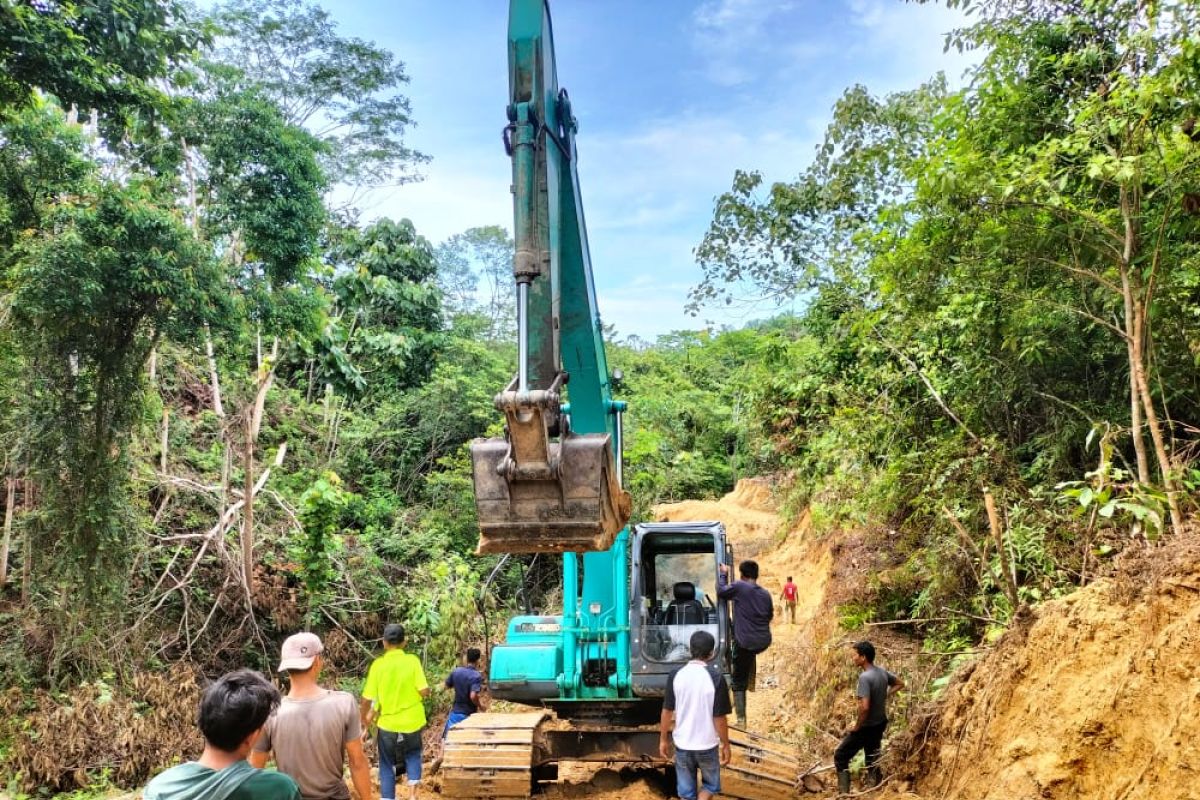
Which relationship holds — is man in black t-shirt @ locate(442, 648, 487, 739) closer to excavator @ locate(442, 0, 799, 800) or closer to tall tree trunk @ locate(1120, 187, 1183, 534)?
excavator @ locate(442, 0, 799, 800)

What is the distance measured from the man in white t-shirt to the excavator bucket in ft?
3.60

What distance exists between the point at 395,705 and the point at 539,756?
1.50 meters

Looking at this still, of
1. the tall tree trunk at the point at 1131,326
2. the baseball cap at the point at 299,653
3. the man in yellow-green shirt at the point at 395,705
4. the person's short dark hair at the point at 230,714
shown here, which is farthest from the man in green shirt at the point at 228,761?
the tall tree trunk at the point at 1131,326

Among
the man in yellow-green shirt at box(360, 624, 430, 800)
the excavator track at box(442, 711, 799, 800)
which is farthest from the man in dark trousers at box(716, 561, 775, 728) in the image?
the man in yellow-green shirt at box(360, 624, 430, 800)

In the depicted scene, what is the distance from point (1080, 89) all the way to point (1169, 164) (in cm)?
192

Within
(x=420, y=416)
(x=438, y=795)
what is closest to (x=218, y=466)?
(x=420, y=416)

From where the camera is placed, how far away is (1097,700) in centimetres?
423

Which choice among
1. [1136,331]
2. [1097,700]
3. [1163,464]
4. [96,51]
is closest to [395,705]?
[1097,700]

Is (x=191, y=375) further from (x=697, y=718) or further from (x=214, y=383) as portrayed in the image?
(x=697, y=718)

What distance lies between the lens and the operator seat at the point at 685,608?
733cm

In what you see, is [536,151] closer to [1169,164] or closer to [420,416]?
[1169,164]

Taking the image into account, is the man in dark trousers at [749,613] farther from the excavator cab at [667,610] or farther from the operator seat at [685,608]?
the operator seat at [685,608]

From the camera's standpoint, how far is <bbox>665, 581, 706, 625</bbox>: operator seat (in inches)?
289

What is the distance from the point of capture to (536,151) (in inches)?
204
